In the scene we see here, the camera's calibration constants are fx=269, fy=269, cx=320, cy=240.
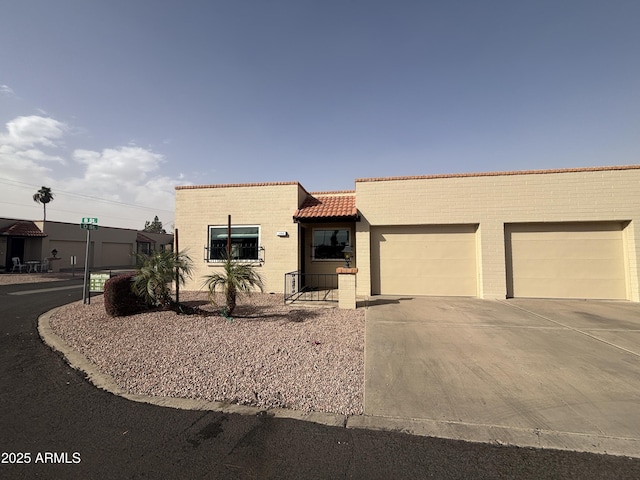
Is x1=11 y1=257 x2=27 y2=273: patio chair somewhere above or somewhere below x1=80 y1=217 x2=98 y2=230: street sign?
below

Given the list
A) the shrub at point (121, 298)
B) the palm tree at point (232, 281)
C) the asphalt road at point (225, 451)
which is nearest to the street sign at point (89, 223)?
the shrub at point (121, 298)

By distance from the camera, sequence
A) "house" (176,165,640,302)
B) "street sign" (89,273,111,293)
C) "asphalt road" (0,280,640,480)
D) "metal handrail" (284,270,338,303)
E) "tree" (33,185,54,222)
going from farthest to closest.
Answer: "tree" (33,185,54,222) < "metal handrail" (284,270,338,303) < "house" (176,165,640,302) < "street sign" (89,273,111,293) < "asphalt road" (0,280,640,480)

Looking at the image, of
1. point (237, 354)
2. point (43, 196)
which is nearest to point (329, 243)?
point (237, 354)

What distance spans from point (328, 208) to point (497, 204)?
6.17 meters

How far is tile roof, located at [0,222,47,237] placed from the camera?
2084cm

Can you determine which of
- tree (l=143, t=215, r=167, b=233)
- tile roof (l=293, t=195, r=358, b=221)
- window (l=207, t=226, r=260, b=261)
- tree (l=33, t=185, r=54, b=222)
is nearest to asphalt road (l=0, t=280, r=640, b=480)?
tile roof (l=293, t=195, r=358, b=221)

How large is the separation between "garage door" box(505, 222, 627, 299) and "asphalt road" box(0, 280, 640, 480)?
8616 mm

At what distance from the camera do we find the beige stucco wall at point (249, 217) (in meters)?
10.9

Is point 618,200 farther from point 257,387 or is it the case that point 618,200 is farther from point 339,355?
point 257,387

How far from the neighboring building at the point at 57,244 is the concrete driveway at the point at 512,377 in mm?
19701

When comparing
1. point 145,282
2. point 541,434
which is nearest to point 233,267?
point 145,282

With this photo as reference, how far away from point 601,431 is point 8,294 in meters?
18.1

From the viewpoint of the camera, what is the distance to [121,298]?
23.2 feet

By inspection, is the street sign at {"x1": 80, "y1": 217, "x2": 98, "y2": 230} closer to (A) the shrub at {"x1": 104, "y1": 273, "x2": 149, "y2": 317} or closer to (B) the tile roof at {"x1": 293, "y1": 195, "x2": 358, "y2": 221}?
(A) the shrub at {"x1": 104, "y1": 273, "x2": 149, "y2": 317}
